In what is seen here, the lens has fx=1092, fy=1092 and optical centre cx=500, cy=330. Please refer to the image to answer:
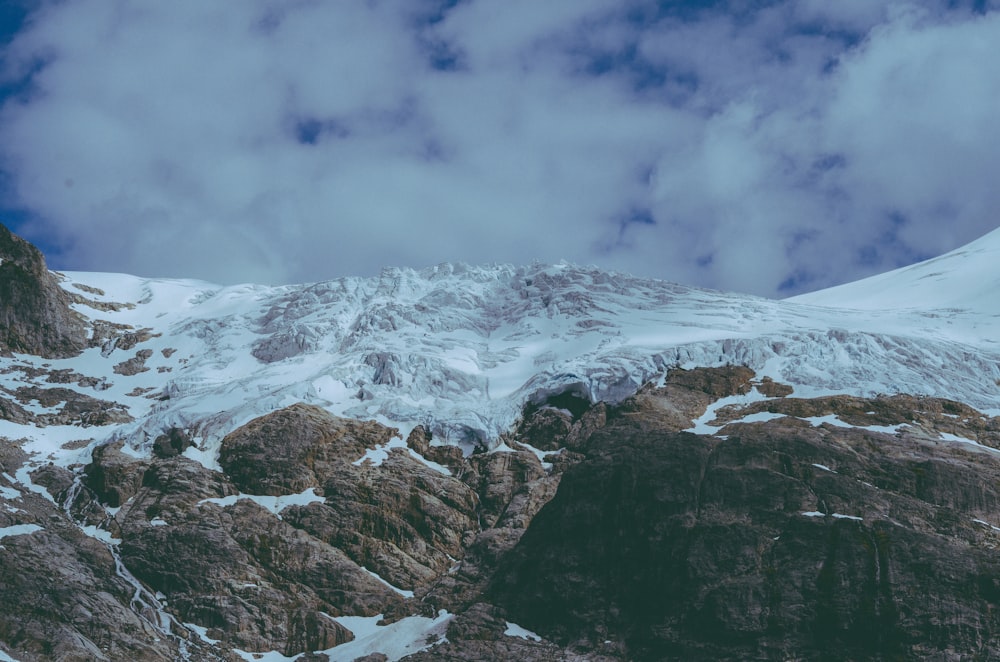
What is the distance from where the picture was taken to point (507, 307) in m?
161

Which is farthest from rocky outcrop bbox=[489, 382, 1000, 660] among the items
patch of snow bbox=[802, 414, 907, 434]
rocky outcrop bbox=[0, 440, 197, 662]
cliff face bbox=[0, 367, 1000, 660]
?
rocky outcrop bbox=[0, 440, 197, 662]

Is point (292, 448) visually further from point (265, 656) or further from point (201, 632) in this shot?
point (265, 656)

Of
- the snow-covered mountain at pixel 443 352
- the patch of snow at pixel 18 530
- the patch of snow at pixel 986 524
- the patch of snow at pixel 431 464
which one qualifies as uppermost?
the snow-covered mountain at pixel 443 352

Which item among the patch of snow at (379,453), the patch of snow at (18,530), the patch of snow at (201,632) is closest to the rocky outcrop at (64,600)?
the patch of snow at (18,530)

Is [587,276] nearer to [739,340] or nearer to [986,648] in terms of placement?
[739,340]

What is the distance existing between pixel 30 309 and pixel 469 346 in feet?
182

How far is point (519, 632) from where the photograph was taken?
88.9 metres

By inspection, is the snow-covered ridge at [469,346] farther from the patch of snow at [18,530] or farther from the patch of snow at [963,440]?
the patch of snow at [18,530]

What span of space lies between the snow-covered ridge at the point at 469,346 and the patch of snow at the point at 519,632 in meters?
27.5

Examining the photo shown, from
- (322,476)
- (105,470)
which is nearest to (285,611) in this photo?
(322,476)

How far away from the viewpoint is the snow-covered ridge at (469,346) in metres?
117

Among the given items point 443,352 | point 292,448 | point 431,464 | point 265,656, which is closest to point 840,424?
point 431,464

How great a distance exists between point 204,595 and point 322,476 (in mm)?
17912

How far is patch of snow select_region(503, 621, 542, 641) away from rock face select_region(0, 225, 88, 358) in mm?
75872
